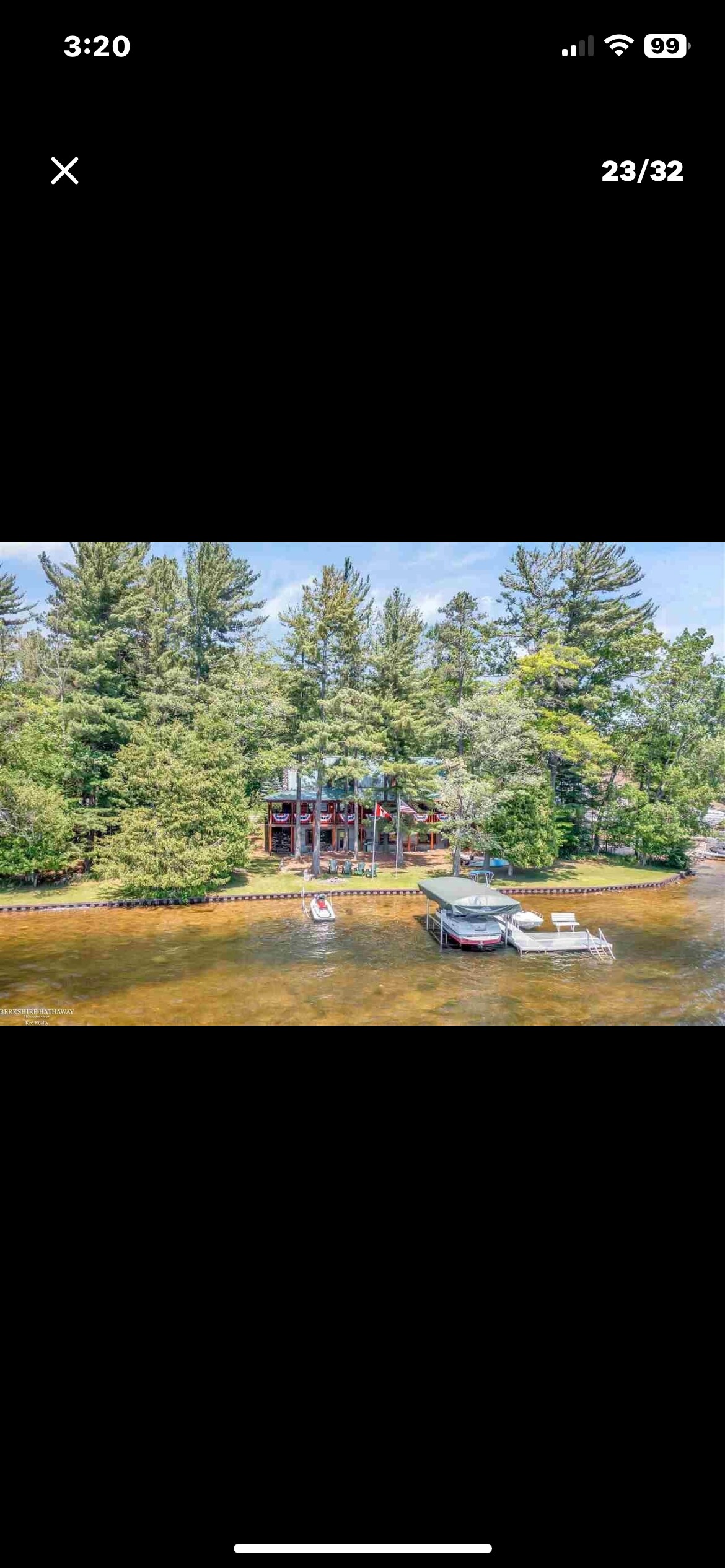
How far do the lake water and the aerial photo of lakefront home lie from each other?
0.12 ft

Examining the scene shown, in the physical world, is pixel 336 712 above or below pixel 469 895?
above

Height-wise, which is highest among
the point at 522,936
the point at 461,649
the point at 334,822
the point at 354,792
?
the point at 461,649

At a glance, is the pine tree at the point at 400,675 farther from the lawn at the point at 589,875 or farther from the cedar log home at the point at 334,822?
the lawn at the point at 589,875

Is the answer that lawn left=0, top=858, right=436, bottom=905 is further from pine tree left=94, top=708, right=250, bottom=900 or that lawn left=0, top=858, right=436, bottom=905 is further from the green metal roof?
the green metal roof

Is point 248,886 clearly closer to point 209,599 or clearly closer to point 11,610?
point 209,599
